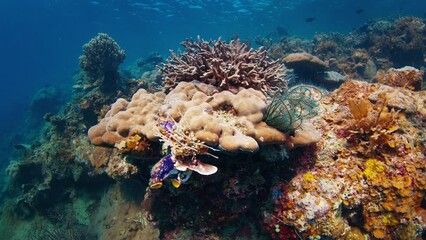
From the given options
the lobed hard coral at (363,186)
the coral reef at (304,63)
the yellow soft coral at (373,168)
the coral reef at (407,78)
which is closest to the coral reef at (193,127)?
the lobed hard coral at (363,186)

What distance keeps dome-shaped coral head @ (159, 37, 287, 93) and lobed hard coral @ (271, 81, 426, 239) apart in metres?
1.54

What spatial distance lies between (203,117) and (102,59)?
961cm

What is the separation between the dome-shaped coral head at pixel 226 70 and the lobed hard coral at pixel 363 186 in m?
1.54

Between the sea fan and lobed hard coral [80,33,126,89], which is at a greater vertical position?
the sea fan

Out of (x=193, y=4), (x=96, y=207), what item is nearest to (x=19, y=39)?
(x=193, y=4)

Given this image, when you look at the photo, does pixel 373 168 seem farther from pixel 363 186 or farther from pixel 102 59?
pixel 102 59

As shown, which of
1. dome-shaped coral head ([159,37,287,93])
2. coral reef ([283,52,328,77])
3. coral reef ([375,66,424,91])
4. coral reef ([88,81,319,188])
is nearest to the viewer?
coral reef ([88,81,319,188])

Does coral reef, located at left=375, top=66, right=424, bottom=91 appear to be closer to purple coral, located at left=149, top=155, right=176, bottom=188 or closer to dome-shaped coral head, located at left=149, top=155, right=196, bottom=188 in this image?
dome-shaped coral head, located at left=149, top=155, right=196, bottom=188

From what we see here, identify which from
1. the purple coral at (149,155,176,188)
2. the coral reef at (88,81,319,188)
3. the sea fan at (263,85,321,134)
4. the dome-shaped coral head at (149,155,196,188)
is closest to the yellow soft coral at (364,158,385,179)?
the coral reef at (88,81,319,188)

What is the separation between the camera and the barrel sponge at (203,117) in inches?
115

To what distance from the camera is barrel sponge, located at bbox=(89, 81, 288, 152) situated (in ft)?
9.60

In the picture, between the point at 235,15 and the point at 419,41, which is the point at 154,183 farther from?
the point at 235,15

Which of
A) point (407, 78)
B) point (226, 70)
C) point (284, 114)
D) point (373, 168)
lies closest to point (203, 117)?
point (284, 114)

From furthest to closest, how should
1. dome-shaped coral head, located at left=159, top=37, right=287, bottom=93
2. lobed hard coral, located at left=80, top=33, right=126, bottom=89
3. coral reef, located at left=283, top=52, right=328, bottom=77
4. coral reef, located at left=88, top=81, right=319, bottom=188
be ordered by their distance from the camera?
lobed hard coral, located at left=80, top=33, right=126, bottom=89, coral reef, located at left=283, top=52, right=328, bottom=77, dome-shaped coral head, located at left=159, top=37, right=287, bottom=93, coral reef, located at left=88, top=81, right=319, bottom=188
